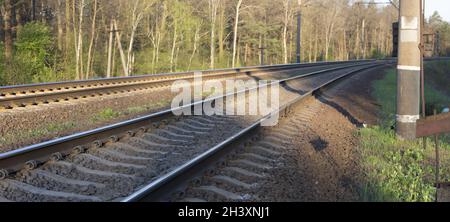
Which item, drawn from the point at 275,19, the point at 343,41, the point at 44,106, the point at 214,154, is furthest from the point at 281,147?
the point at 343,41

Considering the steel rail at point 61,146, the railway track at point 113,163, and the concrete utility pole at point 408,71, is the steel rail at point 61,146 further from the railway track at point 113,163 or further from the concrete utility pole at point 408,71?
the concrete utility pole at point 408,71

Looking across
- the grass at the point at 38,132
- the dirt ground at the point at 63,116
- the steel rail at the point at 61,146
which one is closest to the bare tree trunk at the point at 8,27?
the dirt ground at the point at 63,116

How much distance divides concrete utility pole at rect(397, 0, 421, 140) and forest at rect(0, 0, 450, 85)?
102 inches

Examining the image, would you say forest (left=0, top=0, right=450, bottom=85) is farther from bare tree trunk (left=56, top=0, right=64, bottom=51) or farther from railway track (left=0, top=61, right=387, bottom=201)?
railway track (left=0, top=61, right=387, bottom=201)

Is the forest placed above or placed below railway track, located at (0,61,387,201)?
above

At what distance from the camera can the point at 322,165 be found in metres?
6.59

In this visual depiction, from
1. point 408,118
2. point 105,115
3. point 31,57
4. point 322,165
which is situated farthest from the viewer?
point 31,57

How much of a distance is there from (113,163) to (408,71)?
5.99 meters

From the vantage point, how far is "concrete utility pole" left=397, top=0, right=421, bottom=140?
28.7 feet

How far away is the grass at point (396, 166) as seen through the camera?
5.45m

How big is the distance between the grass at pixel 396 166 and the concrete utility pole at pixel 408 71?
0.35 meters

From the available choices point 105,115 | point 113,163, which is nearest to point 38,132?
point 105,115

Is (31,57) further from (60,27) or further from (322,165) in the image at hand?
(322,165)

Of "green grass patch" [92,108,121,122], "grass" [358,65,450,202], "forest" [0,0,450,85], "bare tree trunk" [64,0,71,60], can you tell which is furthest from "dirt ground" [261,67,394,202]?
"bare tree trunk" [64,0,71,60]
